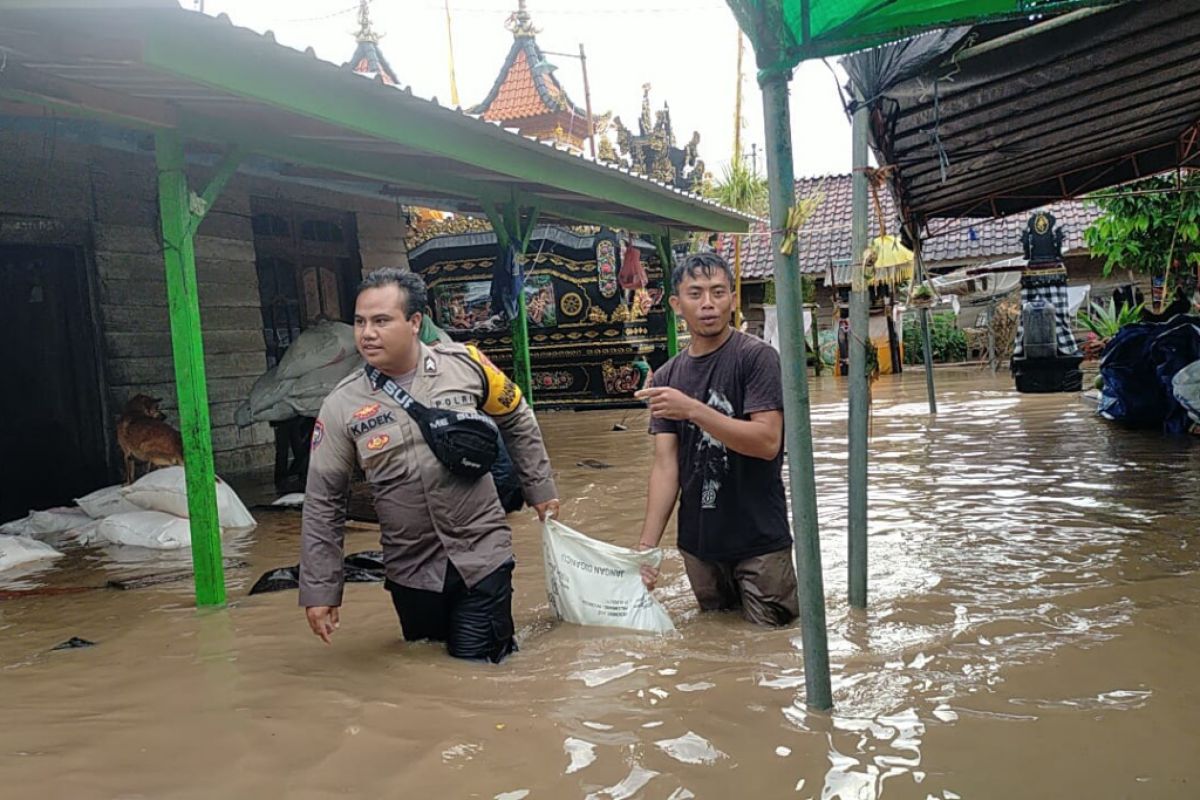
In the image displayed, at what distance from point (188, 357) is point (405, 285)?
5.98ft

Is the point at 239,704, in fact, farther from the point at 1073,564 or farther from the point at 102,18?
the point at 1073,564

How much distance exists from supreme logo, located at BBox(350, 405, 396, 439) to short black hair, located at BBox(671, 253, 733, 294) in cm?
119

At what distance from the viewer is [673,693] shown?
3201 mm

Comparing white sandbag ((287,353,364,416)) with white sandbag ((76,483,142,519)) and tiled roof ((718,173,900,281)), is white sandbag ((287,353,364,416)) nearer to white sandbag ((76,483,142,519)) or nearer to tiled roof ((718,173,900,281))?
white sandbag ((76,483,142,519))

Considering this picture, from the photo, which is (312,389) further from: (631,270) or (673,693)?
(631,270)

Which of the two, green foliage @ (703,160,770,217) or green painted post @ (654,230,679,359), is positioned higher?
green foliage @ (703,160,770,217)

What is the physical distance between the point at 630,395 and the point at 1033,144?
976 cm

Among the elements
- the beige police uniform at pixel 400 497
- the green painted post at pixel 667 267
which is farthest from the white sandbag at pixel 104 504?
the green painted post at pixel 667 267

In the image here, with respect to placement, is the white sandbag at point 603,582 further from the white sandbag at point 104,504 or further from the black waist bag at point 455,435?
the white sandbag at point 104,504

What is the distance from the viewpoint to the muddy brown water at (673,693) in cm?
257

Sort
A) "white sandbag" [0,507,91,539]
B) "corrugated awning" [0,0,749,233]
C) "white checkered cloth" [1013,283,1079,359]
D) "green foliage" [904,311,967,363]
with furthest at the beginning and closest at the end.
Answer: "green foliage" [904,311,967,363], "white checkered cloth" [1013,283,1079,359], "white sandbag" [0,507,91,539], "corrugated awning" [0,0,749,233]

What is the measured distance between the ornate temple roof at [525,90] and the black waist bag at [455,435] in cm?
1852

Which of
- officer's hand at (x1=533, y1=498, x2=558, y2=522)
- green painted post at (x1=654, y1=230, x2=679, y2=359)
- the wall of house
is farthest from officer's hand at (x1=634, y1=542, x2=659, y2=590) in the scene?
green painted post at (x1=654, y1=230, x2=679, y2=359)

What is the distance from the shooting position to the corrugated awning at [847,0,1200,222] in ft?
15.6
